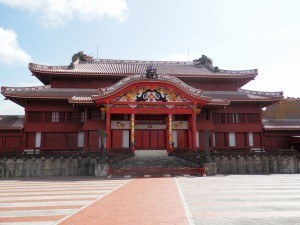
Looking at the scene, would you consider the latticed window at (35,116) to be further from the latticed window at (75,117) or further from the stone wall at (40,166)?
the stone wall at (40,166)

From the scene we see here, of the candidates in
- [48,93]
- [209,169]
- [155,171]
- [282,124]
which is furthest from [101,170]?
[282,124]

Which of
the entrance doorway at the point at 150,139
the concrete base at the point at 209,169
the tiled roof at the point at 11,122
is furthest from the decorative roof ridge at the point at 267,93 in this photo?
the tiled roof at the point at 11,122

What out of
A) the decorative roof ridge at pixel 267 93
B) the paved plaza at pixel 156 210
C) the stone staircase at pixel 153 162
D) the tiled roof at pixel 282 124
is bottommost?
the paved plaza at pixel 156 210

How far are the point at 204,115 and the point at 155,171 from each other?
11854 mm

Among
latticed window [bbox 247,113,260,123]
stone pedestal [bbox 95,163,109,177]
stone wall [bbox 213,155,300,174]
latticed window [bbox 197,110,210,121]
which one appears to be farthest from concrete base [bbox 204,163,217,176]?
latticed window [bbox 247,113,260,123]

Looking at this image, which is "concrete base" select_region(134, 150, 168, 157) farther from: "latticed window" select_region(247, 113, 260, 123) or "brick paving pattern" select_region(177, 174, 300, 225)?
"brick paving pattern" select_region(177, 174, 300, 225)

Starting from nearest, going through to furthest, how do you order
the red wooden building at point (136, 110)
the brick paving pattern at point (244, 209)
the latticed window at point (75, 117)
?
the brick paving pattern at point (244, 209)
the red wooden building at point (136, 110)
the latticed window at point (75, 117)

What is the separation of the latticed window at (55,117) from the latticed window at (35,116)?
0.62 m

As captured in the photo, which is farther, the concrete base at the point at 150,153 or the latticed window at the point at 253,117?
the latticed window at the point at 253,117

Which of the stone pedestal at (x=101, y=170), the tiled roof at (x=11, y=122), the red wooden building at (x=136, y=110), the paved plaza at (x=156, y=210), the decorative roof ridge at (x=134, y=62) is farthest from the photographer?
the decorative roof ridge at (x=134, y=62)

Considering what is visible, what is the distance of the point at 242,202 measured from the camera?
357 inches

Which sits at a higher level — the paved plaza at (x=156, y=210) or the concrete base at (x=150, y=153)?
the concrete base at (x=150, y=153)

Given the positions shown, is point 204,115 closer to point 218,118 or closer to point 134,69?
point 218,118

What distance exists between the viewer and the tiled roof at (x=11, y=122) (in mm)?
28605
